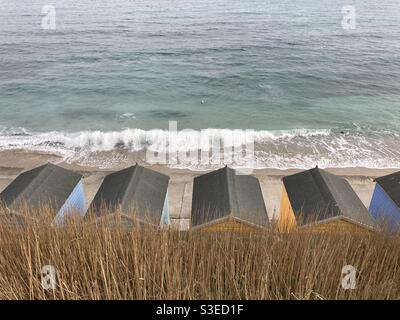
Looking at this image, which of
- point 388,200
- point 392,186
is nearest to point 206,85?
point 392,186

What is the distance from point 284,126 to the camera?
79.0 ft

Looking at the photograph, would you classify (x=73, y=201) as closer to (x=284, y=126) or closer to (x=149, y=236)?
(x=149, y=236)

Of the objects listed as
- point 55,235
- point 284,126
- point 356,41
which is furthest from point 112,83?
point 356,41

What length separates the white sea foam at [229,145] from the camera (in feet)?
62.3

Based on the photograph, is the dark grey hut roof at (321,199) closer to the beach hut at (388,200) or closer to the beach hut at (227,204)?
the beach hut at (388,200)

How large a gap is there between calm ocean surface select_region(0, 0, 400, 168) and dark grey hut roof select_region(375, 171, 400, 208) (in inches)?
275

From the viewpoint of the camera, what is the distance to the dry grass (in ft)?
12.6

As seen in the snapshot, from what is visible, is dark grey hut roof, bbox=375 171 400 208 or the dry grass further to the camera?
dark grey hut roof, bbox=375 171 400 208

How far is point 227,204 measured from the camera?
31.5 feet

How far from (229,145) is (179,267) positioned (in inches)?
692

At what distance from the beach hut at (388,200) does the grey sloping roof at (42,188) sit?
940 cm

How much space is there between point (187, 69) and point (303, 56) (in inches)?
536

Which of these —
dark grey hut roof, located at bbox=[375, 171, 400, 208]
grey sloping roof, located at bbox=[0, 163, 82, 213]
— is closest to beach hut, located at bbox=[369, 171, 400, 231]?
dark grey hut roof, located at bbox=[375, 171, 400, 208]

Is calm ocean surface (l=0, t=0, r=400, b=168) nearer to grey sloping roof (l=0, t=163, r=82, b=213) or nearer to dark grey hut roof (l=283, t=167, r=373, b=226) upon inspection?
dark grey hut roof (l=283, t=167, r=373, b=226)
